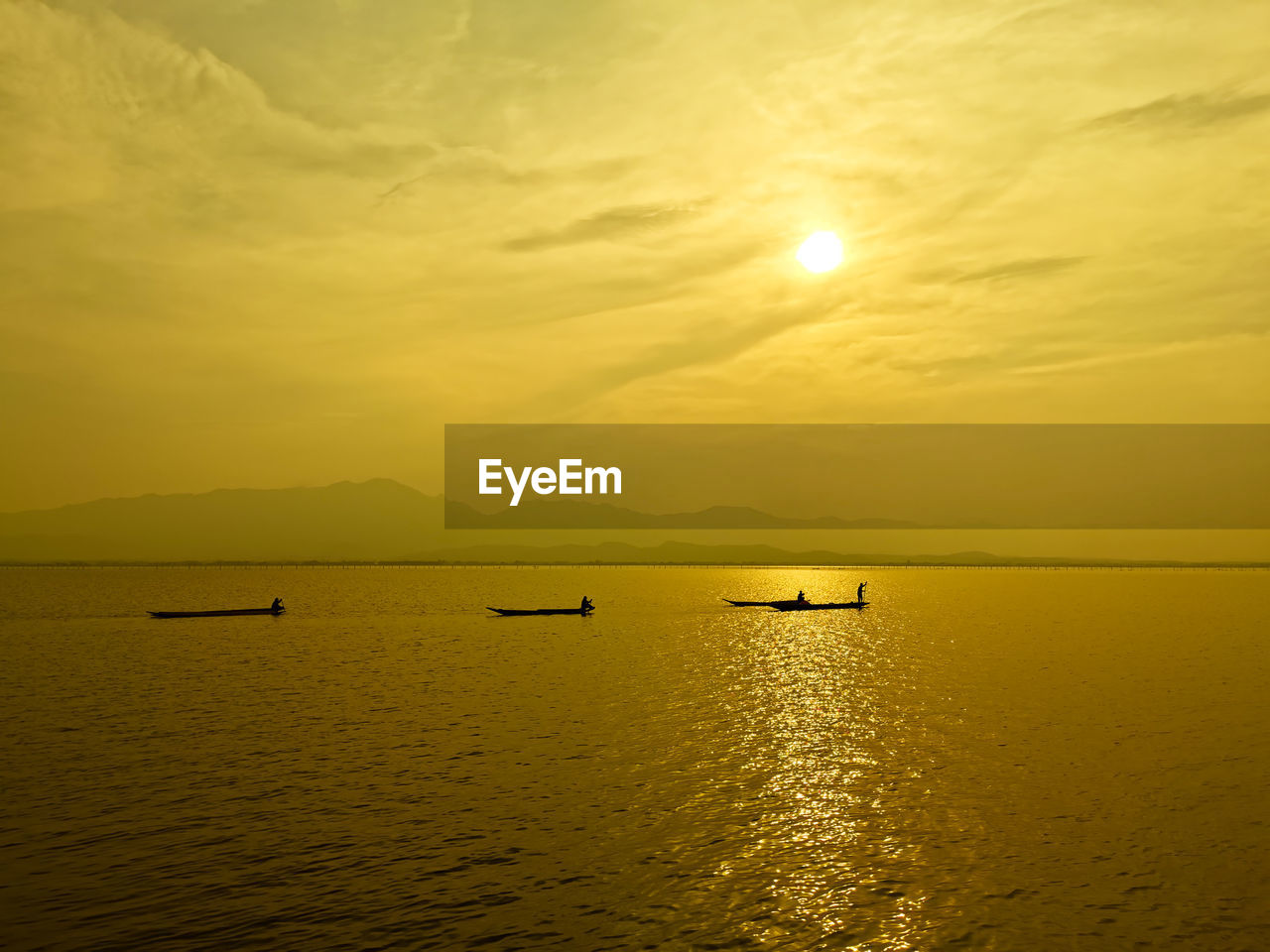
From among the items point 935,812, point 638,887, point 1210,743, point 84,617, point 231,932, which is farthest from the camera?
point 84,617

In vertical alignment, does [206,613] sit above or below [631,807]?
above

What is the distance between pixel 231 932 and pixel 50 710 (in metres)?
34.6

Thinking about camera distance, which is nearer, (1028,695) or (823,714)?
(823,714)

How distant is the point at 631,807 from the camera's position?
1091 inches

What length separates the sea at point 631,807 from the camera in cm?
1920

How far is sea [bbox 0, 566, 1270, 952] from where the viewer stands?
1920 centimetres

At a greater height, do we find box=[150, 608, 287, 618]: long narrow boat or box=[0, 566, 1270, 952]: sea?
box=[150, 608, 287, 618]: long narrow boat

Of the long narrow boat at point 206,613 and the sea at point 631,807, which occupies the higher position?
the long narrow boat at point 206,613

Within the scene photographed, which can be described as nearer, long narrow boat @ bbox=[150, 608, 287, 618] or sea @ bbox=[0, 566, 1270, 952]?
sea @ bbox=[0, 566, 1270, 952]

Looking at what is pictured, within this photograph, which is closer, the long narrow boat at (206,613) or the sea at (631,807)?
the sea at (631,807)

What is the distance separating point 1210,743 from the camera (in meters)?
37.6

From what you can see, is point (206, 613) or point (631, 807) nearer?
point (631, 807)

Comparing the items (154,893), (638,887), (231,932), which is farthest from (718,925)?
(154,893)

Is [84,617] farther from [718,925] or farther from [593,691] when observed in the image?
[718,925]
